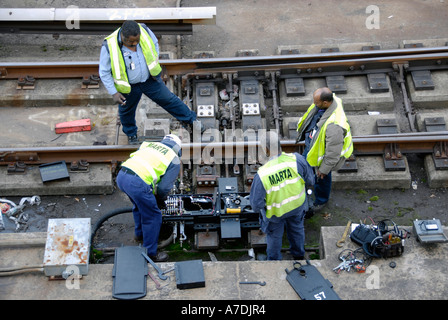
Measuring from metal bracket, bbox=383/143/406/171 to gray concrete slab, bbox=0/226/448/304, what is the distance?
62.2 inches

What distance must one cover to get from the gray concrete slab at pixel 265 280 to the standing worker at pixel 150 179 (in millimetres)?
610

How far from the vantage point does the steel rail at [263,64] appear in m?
8.78

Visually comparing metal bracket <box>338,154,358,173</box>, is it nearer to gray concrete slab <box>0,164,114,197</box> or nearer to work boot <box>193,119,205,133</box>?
work boot <box>193,119,205,133</box>

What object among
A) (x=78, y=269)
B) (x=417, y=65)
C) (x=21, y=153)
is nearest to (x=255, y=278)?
(x=78, y=269)

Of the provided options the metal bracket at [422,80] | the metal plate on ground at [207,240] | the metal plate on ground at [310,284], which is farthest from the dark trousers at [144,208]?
the metal bracket at [422,80]

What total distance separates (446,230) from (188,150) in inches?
133

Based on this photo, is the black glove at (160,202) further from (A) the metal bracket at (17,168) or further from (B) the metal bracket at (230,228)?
(A) the metal bracket at (17,168)

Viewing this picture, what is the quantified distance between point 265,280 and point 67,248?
2119mm

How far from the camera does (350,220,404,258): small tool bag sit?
6305 mm

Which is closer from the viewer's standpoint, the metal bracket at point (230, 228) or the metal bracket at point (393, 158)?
the metal bracket at point (230, 228)

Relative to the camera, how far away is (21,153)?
26.1 feet

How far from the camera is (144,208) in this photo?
21.8 feet

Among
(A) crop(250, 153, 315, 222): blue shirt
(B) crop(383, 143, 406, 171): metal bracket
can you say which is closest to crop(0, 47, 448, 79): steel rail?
(B) crop(383, 143, 406, 171): metal bracket
